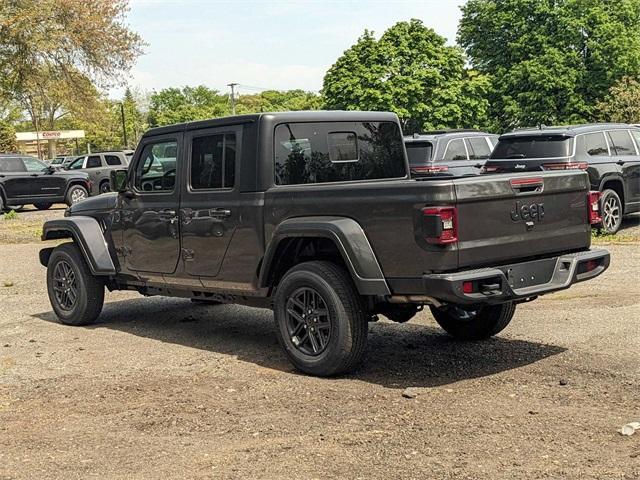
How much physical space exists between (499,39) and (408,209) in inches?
2070

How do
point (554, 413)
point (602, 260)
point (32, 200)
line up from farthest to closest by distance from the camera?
point (32, 200), point (602, 260), point (554, 413)

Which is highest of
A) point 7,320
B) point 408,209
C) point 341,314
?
point 408,209

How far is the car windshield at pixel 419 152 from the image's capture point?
17141mm

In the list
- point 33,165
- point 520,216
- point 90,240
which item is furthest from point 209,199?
point 33,165

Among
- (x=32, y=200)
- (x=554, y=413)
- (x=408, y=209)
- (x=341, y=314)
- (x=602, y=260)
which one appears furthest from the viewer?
(x=32, y=200)

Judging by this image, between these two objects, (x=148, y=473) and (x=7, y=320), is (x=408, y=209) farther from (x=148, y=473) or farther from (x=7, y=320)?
(x=7, y=320)

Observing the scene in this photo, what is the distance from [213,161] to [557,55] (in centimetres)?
4823

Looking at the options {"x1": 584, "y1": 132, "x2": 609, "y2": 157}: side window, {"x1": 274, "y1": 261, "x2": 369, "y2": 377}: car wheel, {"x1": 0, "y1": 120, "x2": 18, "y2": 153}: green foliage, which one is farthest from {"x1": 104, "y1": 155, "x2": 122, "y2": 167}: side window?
{"x1": 0, "y1": 120, "x2": 18, "y2": 153}: green foliage

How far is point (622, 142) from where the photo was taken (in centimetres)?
1520

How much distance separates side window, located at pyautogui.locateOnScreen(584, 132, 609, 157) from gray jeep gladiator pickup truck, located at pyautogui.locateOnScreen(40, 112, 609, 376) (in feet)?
25.5

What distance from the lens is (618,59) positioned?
173 feet

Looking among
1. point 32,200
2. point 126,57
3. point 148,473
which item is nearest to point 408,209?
point 148,473

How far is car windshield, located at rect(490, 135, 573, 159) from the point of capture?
1412cm

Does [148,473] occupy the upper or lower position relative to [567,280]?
lower
